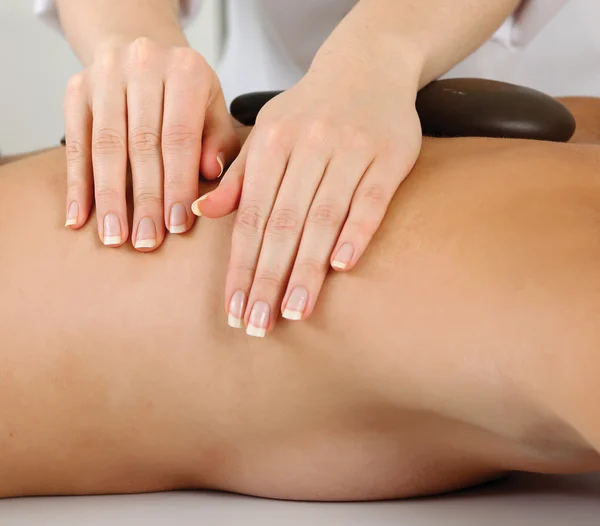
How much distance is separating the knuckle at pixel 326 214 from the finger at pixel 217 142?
4.4 inches

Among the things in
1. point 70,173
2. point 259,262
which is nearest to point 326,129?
point 259,262

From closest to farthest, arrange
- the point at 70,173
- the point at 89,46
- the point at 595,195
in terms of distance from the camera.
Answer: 1. the point at 595,195
2. the point at 70,173
3. the point at 89,46

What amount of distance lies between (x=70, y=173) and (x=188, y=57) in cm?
15

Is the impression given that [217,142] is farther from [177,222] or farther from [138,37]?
[138,37]

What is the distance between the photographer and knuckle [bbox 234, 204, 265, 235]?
52cm

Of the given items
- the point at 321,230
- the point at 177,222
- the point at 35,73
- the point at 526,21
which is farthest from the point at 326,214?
the point at 35,73

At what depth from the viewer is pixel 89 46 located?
2.62ft

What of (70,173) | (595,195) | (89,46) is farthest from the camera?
(89,46)

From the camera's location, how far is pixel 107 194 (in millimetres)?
562

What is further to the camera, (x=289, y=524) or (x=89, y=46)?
(x=89, y=46)

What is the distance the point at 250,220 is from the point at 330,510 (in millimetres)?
242

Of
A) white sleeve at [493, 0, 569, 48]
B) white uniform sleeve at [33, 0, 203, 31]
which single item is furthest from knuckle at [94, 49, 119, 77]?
white sleeve at [493, 0, 569, 48]

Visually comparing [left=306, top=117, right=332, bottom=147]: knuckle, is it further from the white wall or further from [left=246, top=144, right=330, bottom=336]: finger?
the white wall

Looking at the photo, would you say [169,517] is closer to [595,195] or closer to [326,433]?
[326,433]
